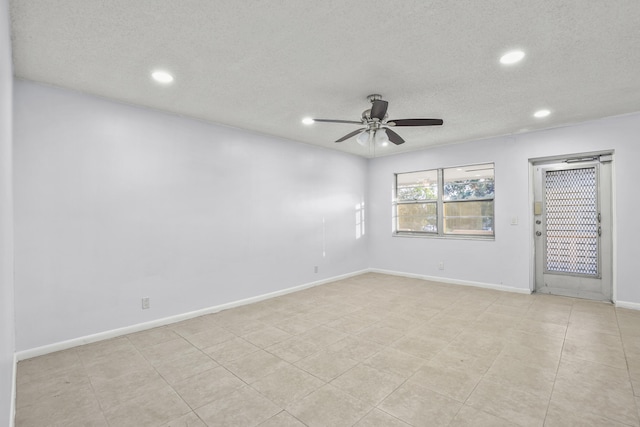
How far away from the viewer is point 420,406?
201cm

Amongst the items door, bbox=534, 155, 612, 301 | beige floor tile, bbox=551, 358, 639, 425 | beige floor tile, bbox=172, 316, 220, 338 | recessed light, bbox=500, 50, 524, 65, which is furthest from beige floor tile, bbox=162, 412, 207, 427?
door, bbox=534, 155, 612, 301

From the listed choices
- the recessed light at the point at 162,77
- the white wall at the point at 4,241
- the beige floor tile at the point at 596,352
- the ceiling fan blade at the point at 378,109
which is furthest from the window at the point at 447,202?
the white wall at the point at 4,241

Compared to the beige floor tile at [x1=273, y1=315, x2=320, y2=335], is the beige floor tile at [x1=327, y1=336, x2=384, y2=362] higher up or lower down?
higher up

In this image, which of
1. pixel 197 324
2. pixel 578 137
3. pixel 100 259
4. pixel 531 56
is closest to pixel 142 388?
pixel 197 324

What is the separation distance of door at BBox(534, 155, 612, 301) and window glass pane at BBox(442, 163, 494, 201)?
690mm

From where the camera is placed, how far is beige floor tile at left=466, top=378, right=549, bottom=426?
1879 mm

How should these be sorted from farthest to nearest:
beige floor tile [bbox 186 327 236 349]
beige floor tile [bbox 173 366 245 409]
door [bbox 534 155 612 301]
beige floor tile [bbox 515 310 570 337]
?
door [bbox 534 155 612 301] → beige floor tile [bbox 515 310 570 337] → beige floor tile [bbox 186 327 236 349] → beige floor tile [bbox 173 366 245 409]

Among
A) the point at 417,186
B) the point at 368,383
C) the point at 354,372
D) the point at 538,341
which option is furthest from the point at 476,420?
the point at 417,186

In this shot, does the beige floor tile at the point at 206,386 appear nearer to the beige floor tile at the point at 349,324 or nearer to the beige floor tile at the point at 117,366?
the beige floor tile at the point at 117,366

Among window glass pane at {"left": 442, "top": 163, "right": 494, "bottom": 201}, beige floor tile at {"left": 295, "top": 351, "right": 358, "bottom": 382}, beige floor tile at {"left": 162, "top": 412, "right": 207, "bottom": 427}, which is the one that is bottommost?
beige floor tile at {"left": 295, "top": 351, "right": 358, "bottom": 382}

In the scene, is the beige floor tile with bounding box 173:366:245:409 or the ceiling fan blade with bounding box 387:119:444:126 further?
the ceiling fan blade with bounding box 387:119:444:126

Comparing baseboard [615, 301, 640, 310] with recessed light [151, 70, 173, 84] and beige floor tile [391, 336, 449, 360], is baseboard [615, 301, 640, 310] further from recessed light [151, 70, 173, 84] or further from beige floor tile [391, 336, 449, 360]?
recessed light [151, 70, 173, 84]

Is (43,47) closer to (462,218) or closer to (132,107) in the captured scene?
(132,107)

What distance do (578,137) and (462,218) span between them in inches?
80.2
